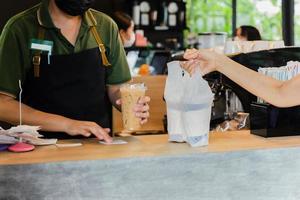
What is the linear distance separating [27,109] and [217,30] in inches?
327

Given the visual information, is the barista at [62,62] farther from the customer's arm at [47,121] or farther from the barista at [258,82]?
the barista at [258,82]

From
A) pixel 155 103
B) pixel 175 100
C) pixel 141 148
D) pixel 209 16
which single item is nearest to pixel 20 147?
pixel 141 148

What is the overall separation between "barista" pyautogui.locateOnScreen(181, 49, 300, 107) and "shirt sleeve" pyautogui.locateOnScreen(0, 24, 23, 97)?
30.9 inches

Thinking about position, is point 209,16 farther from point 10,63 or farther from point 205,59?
point 205,59

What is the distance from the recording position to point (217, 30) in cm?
992

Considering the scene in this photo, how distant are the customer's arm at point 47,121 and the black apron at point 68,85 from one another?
16 centimetres

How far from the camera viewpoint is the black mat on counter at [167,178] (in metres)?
1.44

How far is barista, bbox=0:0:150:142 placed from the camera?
2107 mm

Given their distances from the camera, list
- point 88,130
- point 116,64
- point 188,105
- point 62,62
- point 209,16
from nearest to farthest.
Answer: point 188,105
point 88,130
point 62,62
point 116,64
point 209,16

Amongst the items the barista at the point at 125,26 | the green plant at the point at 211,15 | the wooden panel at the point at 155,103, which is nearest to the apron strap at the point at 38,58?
the wooden panel at the point at 155,103

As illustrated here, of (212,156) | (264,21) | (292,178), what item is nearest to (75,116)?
(212,156)

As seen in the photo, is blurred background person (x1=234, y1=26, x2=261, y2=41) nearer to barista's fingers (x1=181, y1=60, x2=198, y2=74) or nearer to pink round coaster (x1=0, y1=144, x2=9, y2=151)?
barista's fingers (x1=181, y1=60, x2=198, y2=74)

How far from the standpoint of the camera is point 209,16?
9.93 meters

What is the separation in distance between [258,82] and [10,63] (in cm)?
106
